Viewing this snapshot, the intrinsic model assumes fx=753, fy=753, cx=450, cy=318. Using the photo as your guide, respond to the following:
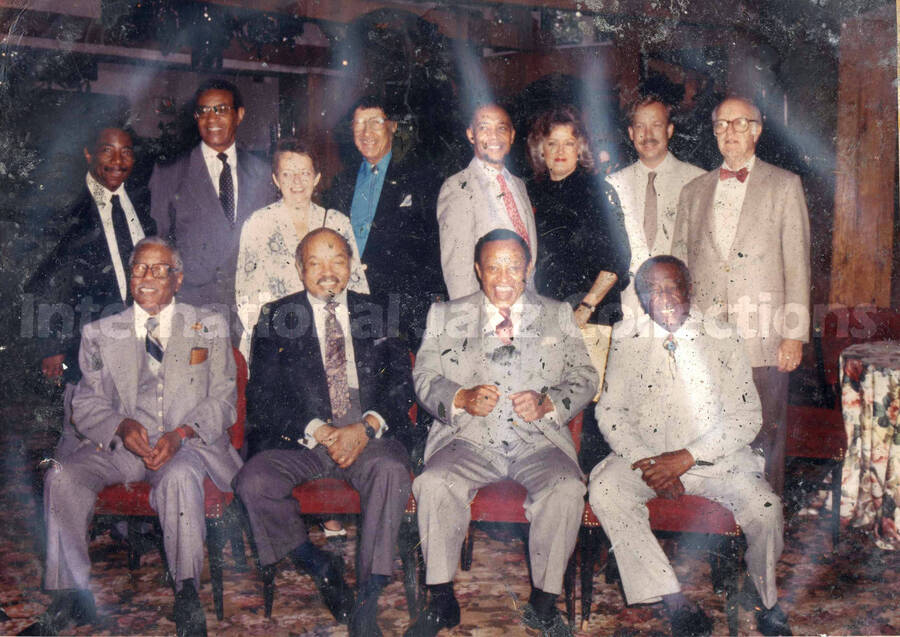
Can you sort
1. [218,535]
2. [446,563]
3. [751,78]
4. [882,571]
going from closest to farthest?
[446,563], [218,535], [882,571], [751,78]

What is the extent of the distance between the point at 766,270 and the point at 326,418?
2.10m

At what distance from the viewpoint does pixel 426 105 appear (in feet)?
12.2

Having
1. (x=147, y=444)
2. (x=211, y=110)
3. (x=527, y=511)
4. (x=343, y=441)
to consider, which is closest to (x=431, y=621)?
(x=527, y=511)

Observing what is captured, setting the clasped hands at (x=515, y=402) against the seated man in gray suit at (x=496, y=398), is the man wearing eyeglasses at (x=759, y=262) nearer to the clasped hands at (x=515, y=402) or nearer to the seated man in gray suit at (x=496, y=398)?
the seated man in gray suit at (x=496, y=398)

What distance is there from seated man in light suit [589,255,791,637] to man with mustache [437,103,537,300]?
768 millimetres

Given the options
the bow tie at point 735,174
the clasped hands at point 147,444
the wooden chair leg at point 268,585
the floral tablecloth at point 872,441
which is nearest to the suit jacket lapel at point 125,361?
the clasped hands at point 147,444

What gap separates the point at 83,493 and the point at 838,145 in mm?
3655

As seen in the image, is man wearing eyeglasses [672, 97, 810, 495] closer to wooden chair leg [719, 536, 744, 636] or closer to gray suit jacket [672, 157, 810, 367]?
gray suit jacket [672, 157, 810, 367]

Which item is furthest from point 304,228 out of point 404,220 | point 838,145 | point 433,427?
point 838,145

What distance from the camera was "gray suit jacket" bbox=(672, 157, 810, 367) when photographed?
134 inches

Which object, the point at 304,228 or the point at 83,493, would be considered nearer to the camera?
the point at 83,493

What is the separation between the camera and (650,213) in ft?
12.0

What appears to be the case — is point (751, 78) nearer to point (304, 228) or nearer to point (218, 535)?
point (304, 228)

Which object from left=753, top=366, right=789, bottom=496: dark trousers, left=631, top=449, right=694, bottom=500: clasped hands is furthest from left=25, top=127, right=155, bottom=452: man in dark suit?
left=753, top=366, right=789, bottom=496: dark trousers
